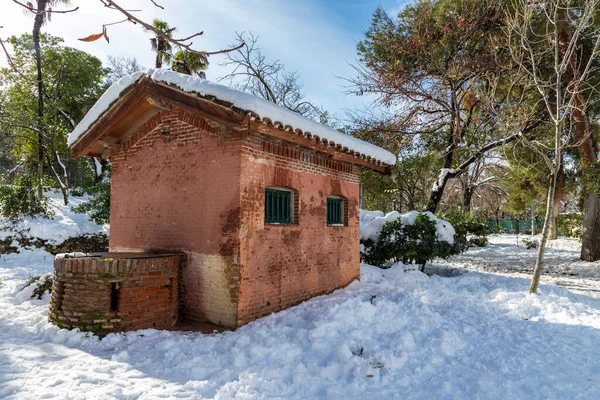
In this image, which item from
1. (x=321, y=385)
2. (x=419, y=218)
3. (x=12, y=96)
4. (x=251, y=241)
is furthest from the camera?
(x=12, y=96)

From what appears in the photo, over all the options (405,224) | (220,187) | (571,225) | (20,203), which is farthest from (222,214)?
(571,225)

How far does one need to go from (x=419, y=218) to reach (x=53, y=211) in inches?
580

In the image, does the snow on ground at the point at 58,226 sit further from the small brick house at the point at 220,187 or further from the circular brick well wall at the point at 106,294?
the circular brick well wall at the point at 106,294

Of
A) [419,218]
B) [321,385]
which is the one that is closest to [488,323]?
[321,385]

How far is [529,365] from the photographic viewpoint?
4414mm

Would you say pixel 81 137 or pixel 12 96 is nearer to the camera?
pixel 81 137

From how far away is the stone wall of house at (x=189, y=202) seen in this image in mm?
5383

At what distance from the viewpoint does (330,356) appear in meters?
4.38

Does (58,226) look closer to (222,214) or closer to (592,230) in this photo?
(222,214)

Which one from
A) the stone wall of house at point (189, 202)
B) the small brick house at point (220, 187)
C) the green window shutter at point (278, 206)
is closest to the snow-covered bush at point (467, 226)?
the small brick house at point (220, 187)

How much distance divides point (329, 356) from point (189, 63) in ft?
57.8

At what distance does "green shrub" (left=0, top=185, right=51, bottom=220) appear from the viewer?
1376 cm

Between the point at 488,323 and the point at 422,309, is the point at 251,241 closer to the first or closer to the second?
the point at 422,309

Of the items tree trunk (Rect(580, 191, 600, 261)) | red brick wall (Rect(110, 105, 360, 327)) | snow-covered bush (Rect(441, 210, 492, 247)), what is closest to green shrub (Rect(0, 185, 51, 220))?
red brick wall (Rect(110, 105, 360, 327))
